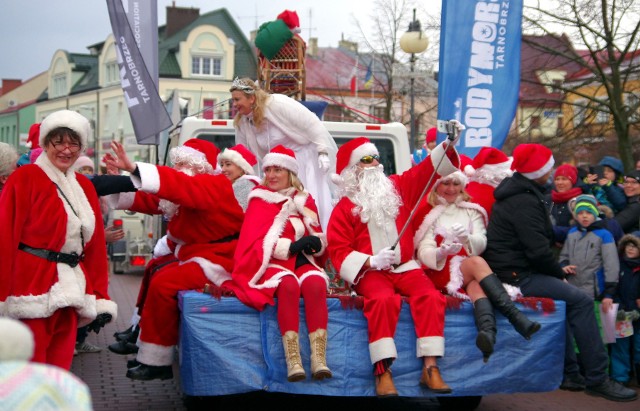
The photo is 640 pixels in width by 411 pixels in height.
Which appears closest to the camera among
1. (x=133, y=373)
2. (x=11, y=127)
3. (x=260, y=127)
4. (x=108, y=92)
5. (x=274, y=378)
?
(x=274, y=378)

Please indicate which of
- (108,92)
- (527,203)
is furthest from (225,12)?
(527,203)

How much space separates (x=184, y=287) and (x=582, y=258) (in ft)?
12.0

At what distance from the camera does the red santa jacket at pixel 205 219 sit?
661 centimetres

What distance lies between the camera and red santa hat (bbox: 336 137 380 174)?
7.00m

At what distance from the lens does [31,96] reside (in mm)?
86500

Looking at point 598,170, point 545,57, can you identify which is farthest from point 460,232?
point 545,57

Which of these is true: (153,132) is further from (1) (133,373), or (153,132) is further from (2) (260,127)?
(1) (133,373)

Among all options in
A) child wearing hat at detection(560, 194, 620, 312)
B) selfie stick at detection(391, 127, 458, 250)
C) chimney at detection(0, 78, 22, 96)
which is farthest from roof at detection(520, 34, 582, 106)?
chimney at detection(0, 78, 22, 96)

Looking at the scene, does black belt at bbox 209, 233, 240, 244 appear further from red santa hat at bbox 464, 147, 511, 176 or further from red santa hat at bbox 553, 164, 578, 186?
red santa hat at bbox 553, 164, 578, 186

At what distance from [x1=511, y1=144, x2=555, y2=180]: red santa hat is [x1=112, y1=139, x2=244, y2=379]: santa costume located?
1.98 metres

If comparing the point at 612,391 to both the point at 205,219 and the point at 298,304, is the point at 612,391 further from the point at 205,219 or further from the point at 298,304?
the point at 205,219

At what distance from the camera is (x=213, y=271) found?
263 inches

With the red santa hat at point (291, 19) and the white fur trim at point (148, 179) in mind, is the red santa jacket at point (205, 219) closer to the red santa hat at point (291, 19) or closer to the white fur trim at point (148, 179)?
the white fur trim at point (148, 179)

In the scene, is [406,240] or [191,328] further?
[406,240]
